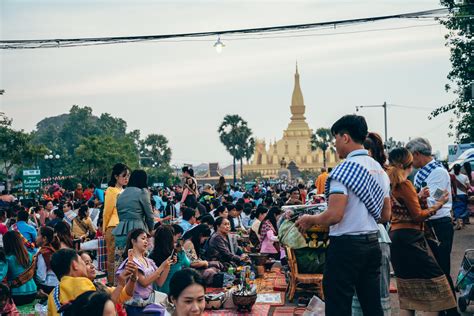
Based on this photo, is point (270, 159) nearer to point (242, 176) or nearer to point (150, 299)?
point (242, 176)

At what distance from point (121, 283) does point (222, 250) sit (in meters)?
4.94

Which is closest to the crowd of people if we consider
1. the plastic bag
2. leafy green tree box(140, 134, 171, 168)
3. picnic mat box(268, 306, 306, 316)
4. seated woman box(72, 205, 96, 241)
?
the plastic bag

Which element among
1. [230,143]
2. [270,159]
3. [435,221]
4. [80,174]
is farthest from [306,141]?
[435,221]

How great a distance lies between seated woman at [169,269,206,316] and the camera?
4781mm

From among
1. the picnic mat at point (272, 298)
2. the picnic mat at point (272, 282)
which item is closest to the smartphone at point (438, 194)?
the picnic mat at point (272, 298)

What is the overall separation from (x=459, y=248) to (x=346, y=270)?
31.3 ft

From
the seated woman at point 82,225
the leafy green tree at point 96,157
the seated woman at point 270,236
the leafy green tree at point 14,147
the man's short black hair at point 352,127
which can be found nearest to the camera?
the man's short black hair at point 352,127

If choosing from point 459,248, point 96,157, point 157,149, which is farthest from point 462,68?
point 157,149

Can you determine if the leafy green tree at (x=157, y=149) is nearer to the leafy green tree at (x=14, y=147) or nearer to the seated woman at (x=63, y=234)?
the leafy green tree at (x=14, y=147)

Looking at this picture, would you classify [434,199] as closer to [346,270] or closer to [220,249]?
[346,270]

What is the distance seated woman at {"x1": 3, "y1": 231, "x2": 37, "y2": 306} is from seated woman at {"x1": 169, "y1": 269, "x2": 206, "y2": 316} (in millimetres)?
4929

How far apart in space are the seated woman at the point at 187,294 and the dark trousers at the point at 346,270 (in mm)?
1024

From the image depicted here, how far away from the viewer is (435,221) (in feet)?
24.3

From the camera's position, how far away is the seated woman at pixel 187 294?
4781 mm
